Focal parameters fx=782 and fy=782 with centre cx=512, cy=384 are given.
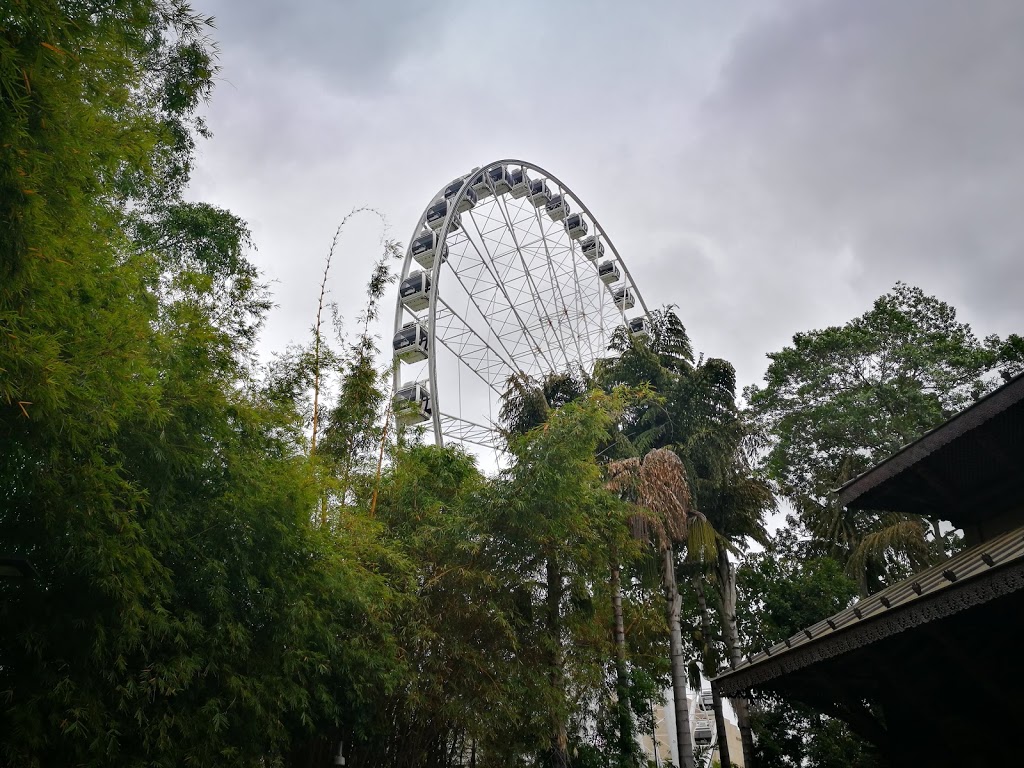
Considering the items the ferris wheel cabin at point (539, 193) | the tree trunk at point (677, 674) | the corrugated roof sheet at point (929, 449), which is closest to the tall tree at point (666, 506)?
the tree trunk at point (677, 674)

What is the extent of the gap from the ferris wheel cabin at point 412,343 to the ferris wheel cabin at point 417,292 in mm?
641

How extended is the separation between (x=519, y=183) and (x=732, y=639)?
40.6 ft

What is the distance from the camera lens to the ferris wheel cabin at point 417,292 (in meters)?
16.5

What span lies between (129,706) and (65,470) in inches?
64.1

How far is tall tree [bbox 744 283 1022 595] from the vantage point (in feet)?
54.0

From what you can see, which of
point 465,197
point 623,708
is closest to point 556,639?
point 623,708

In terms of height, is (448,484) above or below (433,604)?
above

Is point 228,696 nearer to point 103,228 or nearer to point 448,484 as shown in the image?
point 103,228

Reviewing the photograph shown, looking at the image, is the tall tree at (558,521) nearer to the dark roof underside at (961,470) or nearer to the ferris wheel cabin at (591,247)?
the dark roof underside at (961,470)

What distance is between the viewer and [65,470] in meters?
4.34

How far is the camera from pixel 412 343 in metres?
15.9

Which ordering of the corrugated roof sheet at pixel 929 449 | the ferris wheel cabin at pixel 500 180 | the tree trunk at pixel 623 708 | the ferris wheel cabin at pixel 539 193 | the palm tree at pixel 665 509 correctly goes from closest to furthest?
the corrugated roof sheet at pixel 929 449 → the tree trunk at pixel 623 708 → the palm tree at pixel 665 509 → the ferris wheel cabin at pixel 500 180 → the ferris wheel cabin at pixel 539 193

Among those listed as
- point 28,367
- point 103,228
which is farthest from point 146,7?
point 28,367

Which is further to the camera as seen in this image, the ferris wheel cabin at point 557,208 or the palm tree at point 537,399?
the ferris wheel cabin at point 557,208
